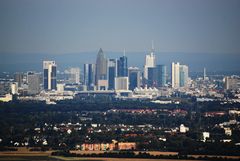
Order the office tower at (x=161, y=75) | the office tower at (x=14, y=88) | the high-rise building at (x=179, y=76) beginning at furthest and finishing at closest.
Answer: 1. the office tower at (x=161, y=75)
2. the high-rise building at (x=179, y=76)
3. the office tower at (x=14, y=88)

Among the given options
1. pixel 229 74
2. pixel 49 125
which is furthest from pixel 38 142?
pixel 229 74

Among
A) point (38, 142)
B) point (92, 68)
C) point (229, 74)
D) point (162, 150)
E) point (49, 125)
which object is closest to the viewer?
point (162, 150)

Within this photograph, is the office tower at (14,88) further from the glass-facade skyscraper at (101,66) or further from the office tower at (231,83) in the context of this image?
the office tower at (231,83)

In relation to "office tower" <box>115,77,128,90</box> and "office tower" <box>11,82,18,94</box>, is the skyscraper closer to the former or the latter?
"office tower" <box>115,77,128,90</box>

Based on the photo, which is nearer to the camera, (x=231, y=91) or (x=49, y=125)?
(x=49, y=125)

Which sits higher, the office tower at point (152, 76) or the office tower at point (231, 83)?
the office tower at point (152, 76)

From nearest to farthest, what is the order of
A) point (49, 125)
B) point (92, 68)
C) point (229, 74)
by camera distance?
point (49, 125) < point (229, 74) < point (92, 68)

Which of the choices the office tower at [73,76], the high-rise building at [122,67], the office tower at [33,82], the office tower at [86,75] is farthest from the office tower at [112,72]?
the office tower at [33,82]

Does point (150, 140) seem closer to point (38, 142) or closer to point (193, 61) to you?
point (38, 142)
